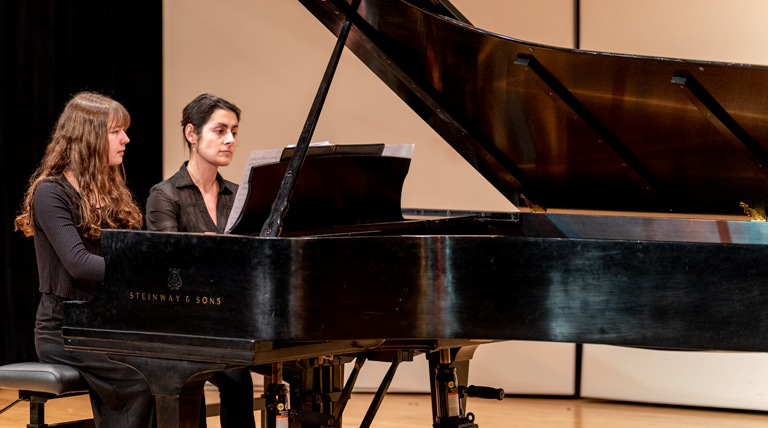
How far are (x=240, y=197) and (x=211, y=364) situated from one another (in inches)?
19.4

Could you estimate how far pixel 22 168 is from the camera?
15.2 ft

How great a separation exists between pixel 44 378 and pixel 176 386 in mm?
687

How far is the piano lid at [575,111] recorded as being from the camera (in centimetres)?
247

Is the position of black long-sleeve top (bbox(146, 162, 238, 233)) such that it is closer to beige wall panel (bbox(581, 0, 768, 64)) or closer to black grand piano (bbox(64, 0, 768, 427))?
black grand piano (bbox(64, 0, 768, 427))

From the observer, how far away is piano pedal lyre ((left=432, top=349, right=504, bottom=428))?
2881 mm

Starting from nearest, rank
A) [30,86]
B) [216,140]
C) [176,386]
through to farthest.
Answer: [176,386] → [216,140] → [30,86]

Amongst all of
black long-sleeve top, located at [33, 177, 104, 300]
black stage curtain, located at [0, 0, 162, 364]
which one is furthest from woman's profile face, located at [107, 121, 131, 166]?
black stage curtain, located at [0, 0, 162, 364]

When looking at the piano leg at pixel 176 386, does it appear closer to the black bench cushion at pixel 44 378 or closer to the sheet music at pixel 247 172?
the sheet music at pixel 247 172

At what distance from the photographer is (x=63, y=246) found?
261 cm

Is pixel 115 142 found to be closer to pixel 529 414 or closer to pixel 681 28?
pixel 529 414

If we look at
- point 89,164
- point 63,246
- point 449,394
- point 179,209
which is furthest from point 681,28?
point 63,246

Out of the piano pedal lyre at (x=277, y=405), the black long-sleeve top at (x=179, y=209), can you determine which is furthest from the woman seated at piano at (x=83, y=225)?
the piano pedal lyre at (x=277, y=405)

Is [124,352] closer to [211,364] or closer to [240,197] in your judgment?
[211,364]

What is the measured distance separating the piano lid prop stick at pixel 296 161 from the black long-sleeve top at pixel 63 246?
672 mm
